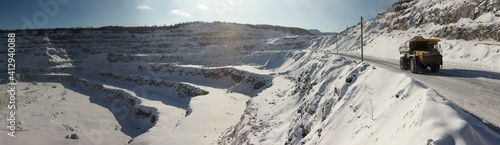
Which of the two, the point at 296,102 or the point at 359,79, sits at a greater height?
the point at 359,79

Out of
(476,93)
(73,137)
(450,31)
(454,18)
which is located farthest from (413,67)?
(73,137)

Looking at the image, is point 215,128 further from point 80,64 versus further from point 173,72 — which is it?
point 80,64

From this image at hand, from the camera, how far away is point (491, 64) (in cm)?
2031

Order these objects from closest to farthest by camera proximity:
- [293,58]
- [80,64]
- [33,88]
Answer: [293,58] → [33,88] → [80,64]

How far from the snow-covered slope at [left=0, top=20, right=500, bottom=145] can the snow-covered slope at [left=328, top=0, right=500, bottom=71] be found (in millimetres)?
10045

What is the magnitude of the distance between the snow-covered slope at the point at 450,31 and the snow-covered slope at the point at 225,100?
33.0 ft

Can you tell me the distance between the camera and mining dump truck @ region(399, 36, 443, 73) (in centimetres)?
1609

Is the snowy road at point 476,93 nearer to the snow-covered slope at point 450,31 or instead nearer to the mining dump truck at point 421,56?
the mining dump truck at point 421,56

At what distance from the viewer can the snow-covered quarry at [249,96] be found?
24.5 feet

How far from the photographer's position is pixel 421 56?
16.2 meters

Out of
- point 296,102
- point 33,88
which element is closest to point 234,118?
point 296,102

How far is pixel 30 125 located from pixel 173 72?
24.1 meters

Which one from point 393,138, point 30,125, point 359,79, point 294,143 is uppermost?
point 359,79

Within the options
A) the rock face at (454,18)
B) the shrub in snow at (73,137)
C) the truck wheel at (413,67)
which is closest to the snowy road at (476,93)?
the truck wheel at (413,67)
